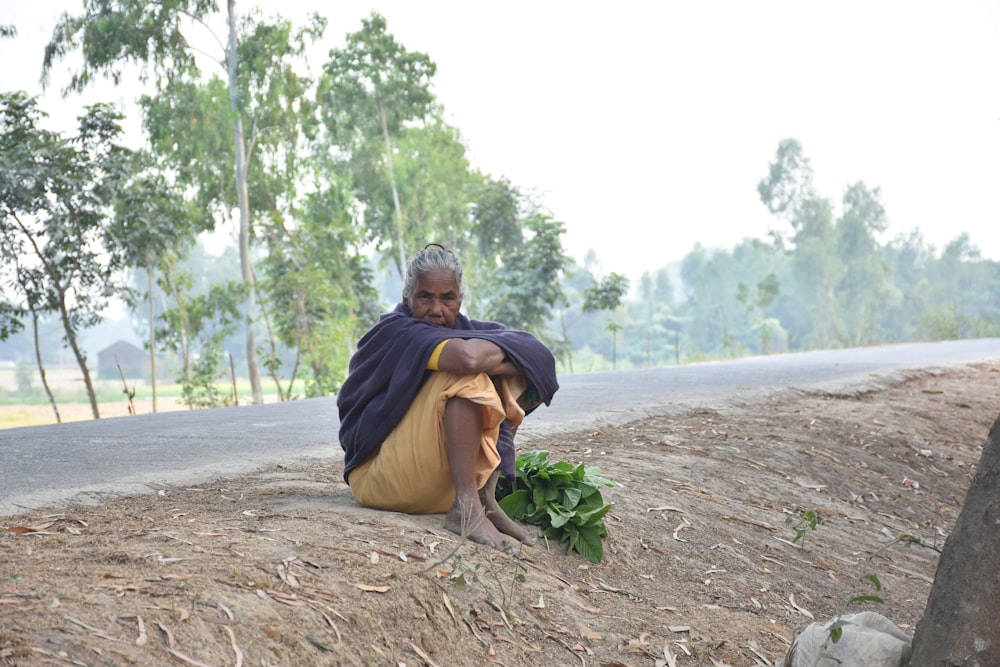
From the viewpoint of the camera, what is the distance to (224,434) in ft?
24.6

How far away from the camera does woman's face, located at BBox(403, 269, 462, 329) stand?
13.4 ft

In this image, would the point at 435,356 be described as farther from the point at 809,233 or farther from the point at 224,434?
the point at 809,233

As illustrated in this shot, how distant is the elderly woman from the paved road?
1518 millimetres

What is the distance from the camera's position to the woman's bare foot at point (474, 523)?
3.93m

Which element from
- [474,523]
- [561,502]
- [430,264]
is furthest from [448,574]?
[430,264]

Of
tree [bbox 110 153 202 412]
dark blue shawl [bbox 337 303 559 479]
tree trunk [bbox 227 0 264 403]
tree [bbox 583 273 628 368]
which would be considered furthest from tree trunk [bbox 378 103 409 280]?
dark blue shawl [bbox 337 303 559 479]

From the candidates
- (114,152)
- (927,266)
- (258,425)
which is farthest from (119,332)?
(258,425)

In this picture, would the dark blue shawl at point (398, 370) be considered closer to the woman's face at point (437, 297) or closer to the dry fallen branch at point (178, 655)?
the woman's face at point (437, 297)

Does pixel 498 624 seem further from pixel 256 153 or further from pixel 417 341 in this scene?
pixel 256 153

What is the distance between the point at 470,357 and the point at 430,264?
19.3 inches

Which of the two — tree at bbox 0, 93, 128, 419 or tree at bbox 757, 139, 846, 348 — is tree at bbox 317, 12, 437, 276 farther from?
tree at bbox 757, 139, 846, 348

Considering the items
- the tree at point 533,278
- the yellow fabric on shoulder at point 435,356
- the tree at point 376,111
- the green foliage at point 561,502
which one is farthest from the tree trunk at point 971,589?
the tree at point 376,111

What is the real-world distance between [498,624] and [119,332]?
102m

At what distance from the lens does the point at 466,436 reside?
12.7ft
